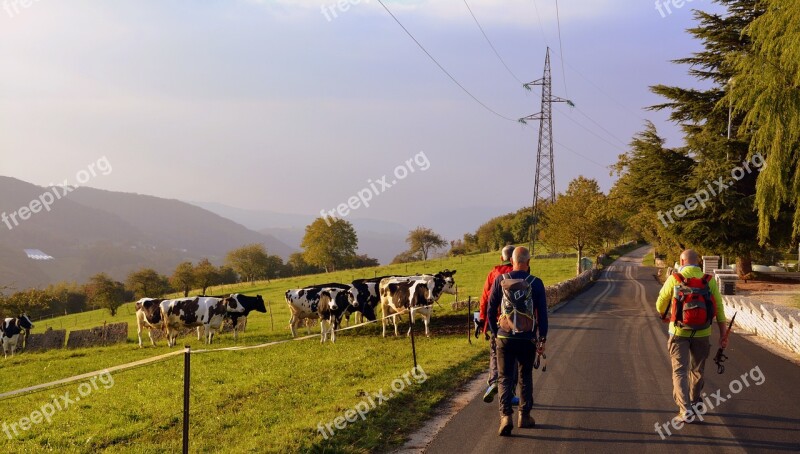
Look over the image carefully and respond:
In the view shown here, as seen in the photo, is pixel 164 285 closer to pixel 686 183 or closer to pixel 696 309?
pixel 686 183

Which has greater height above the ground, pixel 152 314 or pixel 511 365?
pixel 511 365

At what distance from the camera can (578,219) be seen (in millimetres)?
47312

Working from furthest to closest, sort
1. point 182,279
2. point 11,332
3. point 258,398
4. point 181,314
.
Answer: point 182,279
point 11,332
point 181,314
point 258,398

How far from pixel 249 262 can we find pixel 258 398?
290ft

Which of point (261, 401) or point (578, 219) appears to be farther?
point (578, 219)

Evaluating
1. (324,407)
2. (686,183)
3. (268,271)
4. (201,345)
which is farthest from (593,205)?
(268,271)

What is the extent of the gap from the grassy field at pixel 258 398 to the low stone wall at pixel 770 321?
24.2 feet

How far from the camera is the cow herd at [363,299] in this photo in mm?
20258

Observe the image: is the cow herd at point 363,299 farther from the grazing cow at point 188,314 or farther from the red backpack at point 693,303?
the red backpack at point 693,303

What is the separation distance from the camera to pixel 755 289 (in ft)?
93.5

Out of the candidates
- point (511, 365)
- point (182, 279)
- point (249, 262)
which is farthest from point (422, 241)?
point (511, 365)

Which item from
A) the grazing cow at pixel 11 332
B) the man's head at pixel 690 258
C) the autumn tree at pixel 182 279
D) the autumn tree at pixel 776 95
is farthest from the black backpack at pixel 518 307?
the autumn tree at pixel 182 279

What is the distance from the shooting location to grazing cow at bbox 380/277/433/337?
20578mm

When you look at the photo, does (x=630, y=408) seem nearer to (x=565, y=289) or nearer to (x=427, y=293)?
(x=427, y=293)
